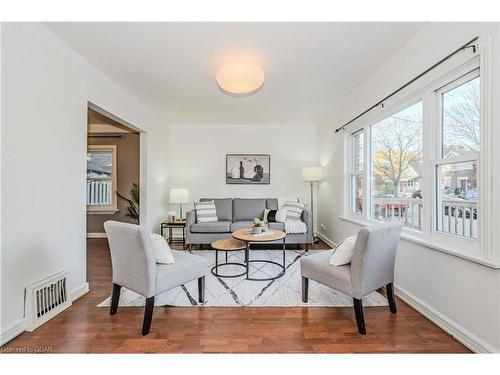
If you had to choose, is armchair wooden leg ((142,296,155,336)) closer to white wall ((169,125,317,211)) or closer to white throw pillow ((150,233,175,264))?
white throw pillow ((150,233,175,264))

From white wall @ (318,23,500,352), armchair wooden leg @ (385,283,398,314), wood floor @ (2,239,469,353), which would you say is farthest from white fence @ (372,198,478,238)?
wood floor @ (2,239,469,353)

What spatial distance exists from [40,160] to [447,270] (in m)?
3.33

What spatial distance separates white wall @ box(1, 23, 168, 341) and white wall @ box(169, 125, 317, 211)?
2444 mm

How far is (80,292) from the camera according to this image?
2426 mm

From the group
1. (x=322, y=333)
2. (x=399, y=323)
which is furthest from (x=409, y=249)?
(x=322, y=333)

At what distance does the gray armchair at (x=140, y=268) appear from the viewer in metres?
1.80

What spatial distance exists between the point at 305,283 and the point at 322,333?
510 millimetres

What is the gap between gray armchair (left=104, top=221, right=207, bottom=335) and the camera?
1802mm

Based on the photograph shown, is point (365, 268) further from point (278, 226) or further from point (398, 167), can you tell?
point (278, 226)

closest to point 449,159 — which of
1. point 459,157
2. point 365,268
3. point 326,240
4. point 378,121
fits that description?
point 459,157

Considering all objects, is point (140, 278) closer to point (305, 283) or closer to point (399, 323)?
point (305, 283)

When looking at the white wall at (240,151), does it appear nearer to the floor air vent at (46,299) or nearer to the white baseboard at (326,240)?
the white baseboard at (326,240)

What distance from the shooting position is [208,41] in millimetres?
2162

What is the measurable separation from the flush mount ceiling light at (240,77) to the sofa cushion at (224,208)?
2.70 m
